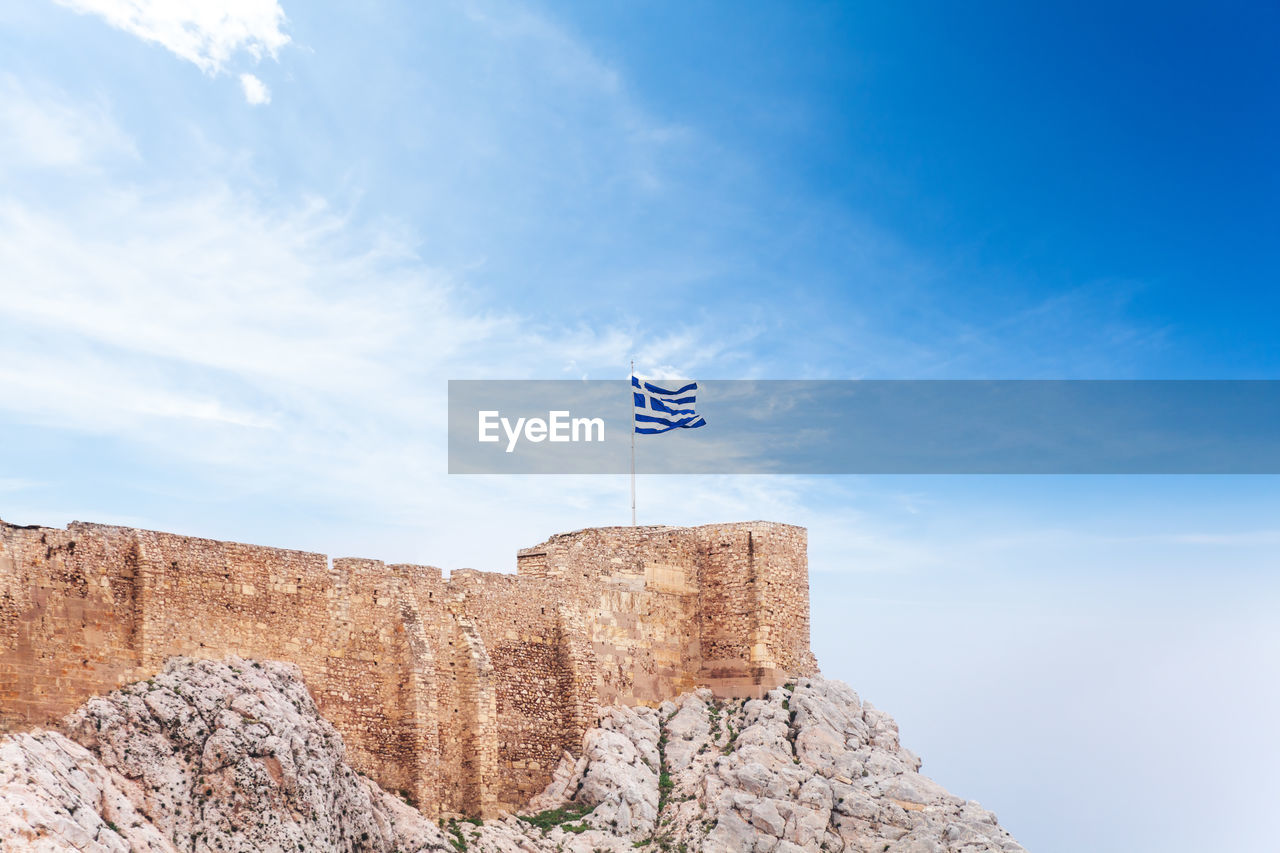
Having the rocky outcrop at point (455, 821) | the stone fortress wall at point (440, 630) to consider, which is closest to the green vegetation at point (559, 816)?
the rocky outcrop at point (455, 821)

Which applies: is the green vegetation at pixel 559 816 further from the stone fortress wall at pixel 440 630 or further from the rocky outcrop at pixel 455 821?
the stone fortress wall at pixel 440 630

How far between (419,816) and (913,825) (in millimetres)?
13422

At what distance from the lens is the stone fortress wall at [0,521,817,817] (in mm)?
34281

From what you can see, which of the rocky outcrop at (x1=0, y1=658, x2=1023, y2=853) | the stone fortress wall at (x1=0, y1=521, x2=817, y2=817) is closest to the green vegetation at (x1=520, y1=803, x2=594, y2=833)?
the rocky outcrop at (x1=0, y1=658, x2=1023, y2=853)

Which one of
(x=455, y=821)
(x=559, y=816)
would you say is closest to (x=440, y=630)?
(x=455, y=821)

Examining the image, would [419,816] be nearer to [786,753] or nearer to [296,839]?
[296,839]

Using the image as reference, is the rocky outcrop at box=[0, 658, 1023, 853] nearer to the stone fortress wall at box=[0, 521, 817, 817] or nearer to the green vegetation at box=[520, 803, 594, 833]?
the green vegetation at box=[520, 803, 594, 833]

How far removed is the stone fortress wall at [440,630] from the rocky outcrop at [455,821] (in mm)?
754

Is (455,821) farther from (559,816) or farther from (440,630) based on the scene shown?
(440,630)

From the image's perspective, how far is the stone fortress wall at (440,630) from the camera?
34.3m

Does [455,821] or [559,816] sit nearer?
[455,821]

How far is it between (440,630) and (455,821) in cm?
485

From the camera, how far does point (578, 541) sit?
49188 millimetres

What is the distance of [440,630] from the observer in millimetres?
42906
